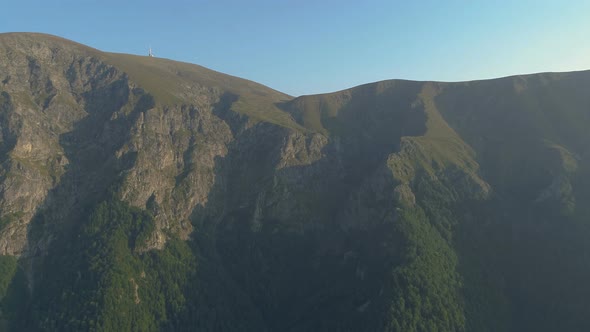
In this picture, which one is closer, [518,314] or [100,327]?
[100,327]

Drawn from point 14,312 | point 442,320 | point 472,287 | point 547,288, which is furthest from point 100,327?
point 547,288

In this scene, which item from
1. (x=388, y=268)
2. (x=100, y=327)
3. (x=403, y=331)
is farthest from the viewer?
(x=388, y=268)

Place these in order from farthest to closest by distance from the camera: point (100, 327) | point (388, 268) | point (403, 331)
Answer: point (388, 268) < point (100, 327) < point (403, 331)

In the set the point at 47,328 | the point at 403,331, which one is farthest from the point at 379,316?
the point at 47,328

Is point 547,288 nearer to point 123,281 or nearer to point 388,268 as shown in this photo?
point 388,268

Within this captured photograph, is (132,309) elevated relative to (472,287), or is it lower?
lower

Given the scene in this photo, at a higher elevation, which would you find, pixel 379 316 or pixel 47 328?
pixel 379 316

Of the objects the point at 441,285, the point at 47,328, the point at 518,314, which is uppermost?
the point at 441,285

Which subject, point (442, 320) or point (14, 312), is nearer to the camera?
point (442, 320)

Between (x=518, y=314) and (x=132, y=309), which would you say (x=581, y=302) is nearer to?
(x=518, y=314)
